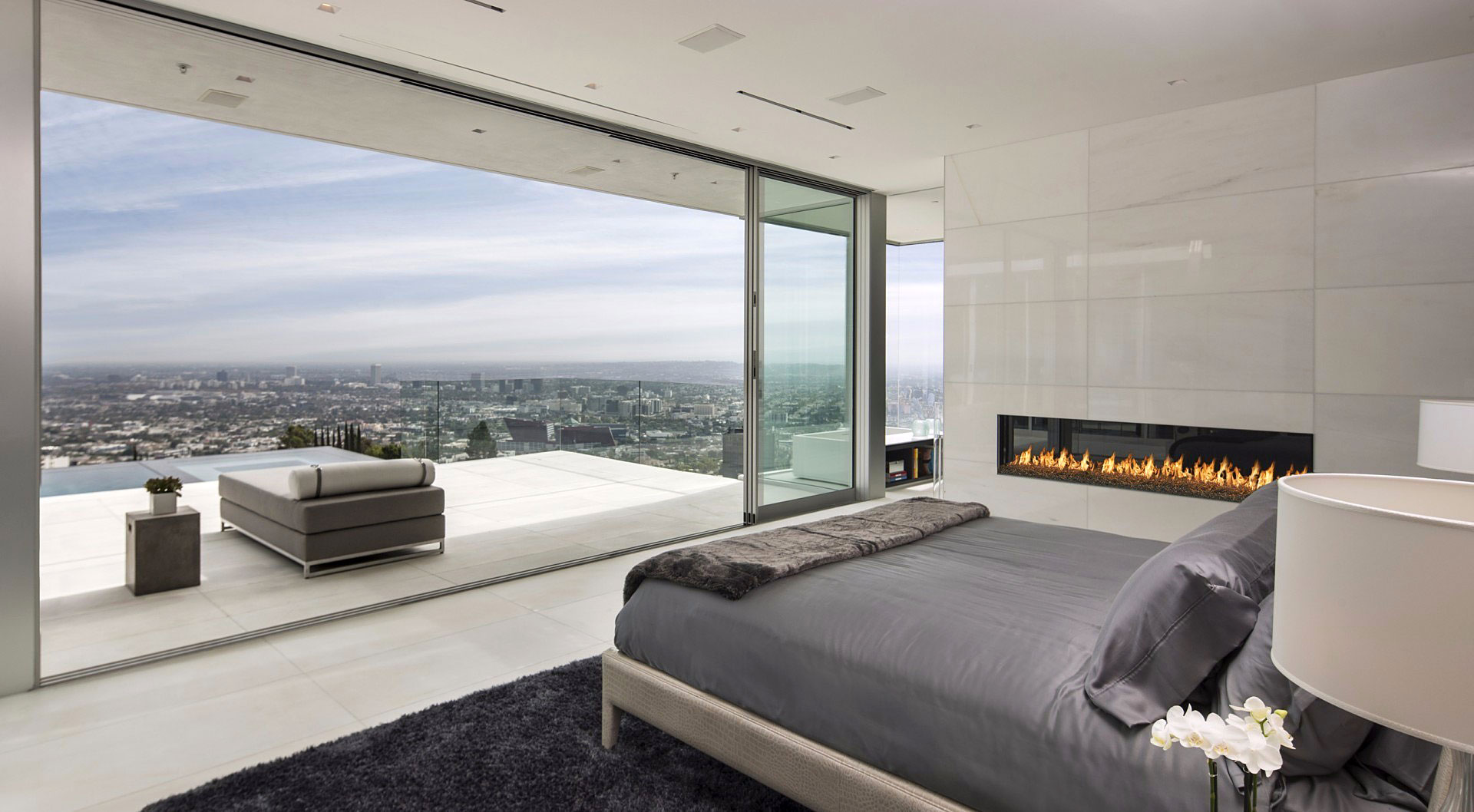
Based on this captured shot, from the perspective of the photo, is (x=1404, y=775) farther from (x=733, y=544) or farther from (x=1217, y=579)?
(x=733, y=544)

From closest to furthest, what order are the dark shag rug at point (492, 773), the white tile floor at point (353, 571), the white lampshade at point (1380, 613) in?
the white lampshade at point (1380, 613)
the dark shag rug at point (492, 773)
the white tile floor at point (353, 571)

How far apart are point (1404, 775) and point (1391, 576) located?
83 centimetres

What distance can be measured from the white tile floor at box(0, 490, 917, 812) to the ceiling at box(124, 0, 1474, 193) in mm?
2809

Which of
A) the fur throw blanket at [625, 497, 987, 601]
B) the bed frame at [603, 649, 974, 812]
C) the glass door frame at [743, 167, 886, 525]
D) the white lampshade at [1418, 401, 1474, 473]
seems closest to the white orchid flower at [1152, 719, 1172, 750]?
the bed frame at [603, 649, 974, 812]

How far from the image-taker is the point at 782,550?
8.65 ft

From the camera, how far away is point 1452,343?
3822mm

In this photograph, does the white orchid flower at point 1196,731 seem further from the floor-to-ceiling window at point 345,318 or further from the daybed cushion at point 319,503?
the daybed cushion at point 319,503

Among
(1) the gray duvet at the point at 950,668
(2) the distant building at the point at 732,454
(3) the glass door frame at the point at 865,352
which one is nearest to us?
(1) the gray duvet at the point at 950,668

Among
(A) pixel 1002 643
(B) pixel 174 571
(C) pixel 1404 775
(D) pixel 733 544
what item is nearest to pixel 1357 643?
(C) pixel 1404 775

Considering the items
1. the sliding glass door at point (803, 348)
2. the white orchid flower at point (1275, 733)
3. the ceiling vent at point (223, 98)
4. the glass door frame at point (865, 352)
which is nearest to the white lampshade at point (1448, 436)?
the white orchid flower at point (1275, 733)

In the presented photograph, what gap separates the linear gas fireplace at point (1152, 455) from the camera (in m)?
4.45

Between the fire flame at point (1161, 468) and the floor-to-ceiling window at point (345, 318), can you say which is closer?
the floor-to-ceiling window at point (345, 318)

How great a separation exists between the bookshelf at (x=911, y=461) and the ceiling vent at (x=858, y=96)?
3.79 meters

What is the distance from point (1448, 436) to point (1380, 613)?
275 cm
